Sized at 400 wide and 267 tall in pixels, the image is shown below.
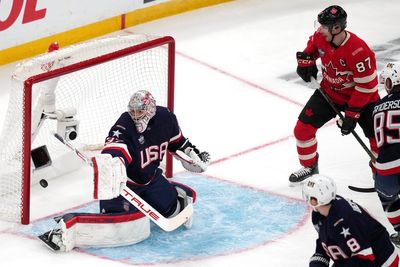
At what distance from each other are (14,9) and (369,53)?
7.92 feet

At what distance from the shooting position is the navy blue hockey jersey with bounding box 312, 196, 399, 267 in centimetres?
455

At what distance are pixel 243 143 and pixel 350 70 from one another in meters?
1.12

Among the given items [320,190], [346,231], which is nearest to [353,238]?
[346,231]

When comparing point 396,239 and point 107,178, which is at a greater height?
point 107,178

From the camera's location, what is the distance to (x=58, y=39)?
25.9ft

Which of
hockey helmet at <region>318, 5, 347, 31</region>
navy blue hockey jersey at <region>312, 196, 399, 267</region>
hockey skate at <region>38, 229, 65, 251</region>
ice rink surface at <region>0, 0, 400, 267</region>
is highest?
hockey helmet at <region>318, 5, 347, 31</region>

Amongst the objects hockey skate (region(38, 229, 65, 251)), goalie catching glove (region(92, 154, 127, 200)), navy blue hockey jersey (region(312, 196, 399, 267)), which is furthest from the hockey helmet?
hockey skate (region(38, 229, 65, 251))

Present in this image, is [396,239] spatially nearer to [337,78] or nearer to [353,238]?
[337,78]

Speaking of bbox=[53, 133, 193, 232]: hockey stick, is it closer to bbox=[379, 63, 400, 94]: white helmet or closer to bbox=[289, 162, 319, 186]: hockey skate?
bbox=[289, 162, 319, 186]: hockey skate

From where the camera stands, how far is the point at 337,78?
19.4 ft

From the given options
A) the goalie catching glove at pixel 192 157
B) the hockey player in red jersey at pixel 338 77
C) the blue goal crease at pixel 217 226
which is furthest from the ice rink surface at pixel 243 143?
the hockey player in red jersey at pixel 338 77

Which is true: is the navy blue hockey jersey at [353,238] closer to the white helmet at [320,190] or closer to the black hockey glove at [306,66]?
the white helmet at [320,190]

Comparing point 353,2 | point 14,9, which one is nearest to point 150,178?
point 14,9

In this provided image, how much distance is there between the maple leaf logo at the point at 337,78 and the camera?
5891 millimetres
